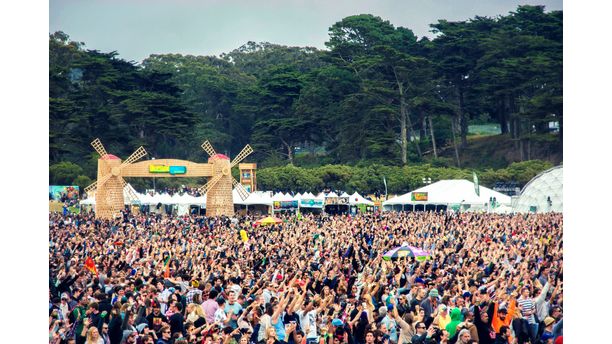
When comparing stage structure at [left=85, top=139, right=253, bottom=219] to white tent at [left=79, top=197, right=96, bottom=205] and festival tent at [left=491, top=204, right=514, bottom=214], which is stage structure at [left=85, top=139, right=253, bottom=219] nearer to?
white tent at [left=79, top=197, right=96, bottom=205]

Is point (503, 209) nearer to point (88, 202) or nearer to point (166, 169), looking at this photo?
point (166, 169)

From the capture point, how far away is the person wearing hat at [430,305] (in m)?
11.4

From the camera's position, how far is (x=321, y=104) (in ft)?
217

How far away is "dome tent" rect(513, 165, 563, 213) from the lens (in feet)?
96.2

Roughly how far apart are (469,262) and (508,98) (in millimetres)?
35143

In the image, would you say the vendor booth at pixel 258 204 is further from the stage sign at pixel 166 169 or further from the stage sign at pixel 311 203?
the stage sign at pixel 166 169

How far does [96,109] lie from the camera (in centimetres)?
6181

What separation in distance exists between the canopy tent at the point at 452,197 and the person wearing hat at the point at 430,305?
1005 inches

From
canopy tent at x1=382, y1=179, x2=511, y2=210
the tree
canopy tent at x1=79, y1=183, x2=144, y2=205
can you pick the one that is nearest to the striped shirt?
canopy tent at x1=382, y1=179, x2=511, y2=210

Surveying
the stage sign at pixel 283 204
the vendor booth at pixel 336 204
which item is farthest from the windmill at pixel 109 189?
the vendor booth at pixel 336 204

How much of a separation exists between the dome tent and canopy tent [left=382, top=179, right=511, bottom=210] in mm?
4645

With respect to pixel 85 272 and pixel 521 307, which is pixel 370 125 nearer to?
pixel 85 272

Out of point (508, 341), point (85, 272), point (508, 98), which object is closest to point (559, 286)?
point (508, 341)

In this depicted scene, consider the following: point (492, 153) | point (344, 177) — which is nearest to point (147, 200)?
point (344, 177)
